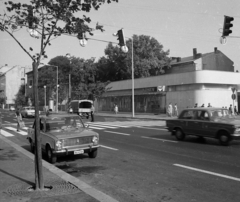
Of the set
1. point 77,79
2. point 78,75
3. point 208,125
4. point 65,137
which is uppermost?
point 78,75

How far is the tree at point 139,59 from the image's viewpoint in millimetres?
52219

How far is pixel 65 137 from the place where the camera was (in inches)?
348

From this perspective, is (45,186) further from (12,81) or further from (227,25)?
(12,81)

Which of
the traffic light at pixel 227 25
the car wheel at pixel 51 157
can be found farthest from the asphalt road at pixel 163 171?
the traffic light at pixel 227 25

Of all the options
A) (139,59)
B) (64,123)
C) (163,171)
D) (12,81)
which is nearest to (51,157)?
(64,123)

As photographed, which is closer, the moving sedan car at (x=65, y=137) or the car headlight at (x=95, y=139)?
the moving sedan car at (x=65, y=137)

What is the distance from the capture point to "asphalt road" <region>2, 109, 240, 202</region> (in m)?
5.69

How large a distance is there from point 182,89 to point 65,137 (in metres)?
29.4

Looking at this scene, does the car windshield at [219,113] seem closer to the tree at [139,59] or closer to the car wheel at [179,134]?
the car wheel at [179,134]

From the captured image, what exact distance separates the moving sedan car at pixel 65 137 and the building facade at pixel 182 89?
20644mm

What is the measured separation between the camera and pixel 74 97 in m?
56.7

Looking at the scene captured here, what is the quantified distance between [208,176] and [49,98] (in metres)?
62.6

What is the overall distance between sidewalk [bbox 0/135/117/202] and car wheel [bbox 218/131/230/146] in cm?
728

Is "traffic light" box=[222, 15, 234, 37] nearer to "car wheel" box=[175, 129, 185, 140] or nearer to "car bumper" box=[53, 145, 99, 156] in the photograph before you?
"car wheel" box=[175, 129, 185, 140]
